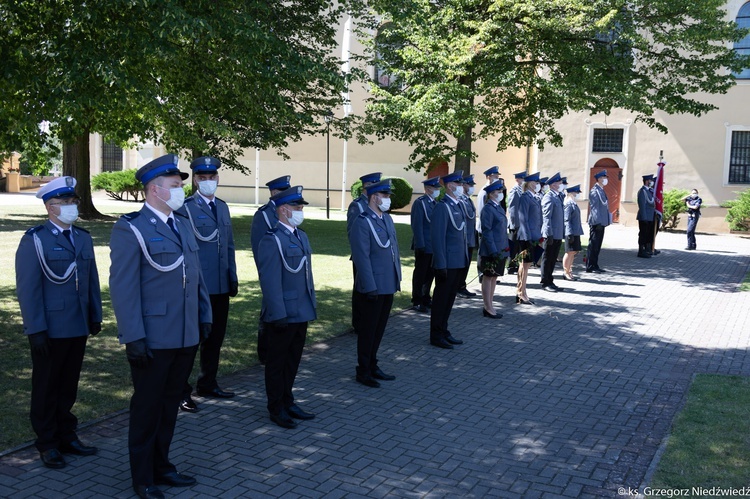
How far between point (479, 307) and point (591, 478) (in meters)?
7.07

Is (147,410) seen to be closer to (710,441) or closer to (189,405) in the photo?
(189,405)

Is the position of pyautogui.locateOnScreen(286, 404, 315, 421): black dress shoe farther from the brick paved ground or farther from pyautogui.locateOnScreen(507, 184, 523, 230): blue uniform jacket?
pyautogui.locateOnScreen(507, 184, 523, 230): blue uniform jacket

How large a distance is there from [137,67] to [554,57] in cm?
1279

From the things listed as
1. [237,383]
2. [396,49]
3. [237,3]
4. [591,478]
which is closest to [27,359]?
[237,383]

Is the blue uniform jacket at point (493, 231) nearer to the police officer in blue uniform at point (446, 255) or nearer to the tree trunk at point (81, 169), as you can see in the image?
the police officer in blue uniform at point (446, 255)

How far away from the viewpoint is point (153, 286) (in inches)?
195

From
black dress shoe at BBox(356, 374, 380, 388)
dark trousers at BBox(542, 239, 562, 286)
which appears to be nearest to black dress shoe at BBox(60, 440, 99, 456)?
black dress shoe at BBox(356, 374, 380, 388)

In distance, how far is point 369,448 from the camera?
5.95 m

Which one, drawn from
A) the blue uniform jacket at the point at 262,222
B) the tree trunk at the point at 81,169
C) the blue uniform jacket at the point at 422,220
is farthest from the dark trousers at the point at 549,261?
the tree trunk at the point at 81,169

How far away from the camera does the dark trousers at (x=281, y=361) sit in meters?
6.41

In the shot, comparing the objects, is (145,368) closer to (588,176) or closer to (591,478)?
(591,478)

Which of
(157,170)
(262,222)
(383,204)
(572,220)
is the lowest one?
(572,220)

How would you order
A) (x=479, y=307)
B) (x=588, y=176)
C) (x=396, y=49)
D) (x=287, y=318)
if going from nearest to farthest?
(x=287, y=318) → (x=479, y=307) → (x=396, y=49) → (x=588, y=176)

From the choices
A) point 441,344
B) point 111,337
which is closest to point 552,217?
point 441,344
